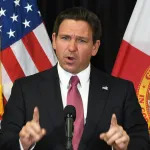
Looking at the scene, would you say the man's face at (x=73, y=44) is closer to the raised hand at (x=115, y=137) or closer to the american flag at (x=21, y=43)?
the raised hand at (x=115, y=137)

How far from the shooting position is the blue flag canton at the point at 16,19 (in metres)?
2.61

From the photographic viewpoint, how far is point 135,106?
1959mm

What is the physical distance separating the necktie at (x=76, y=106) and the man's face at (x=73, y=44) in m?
0.08

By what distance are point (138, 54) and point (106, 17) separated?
0.41 meters

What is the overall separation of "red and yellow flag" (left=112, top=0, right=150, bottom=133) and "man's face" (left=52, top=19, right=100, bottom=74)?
786 millimetres

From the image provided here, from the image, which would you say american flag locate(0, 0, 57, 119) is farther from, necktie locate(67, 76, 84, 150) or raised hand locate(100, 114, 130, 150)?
raised hand locate(100, 114, 130, 150)

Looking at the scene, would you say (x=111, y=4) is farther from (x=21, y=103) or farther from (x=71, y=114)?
(x=71, y=114)

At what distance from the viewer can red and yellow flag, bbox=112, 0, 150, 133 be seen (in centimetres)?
269

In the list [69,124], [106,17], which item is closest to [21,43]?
[106,17]

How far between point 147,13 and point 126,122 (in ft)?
3.58

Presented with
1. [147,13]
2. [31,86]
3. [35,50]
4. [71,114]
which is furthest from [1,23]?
[71,114]

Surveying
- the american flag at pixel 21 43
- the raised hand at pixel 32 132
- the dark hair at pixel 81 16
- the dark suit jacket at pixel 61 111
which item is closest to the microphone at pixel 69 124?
the raised hand at pixel 32 132

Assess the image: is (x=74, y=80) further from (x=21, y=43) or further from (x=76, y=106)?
(x=21, y=43)

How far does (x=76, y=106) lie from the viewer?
1.87 m
